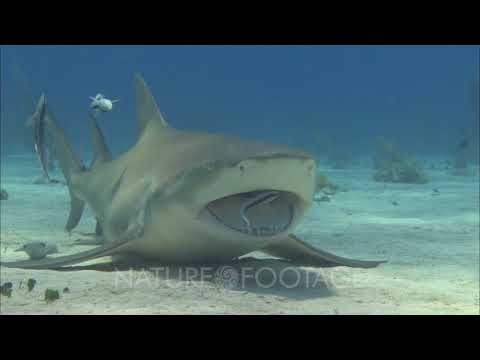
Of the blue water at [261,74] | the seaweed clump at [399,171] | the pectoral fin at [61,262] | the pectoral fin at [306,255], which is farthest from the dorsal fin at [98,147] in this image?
the blue water at [261,74]

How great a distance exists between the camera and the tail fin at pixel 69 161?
6.87 m

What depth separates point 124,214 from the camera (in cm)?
519

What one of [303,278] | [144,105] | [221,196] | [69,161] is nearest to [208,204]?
[221,196]

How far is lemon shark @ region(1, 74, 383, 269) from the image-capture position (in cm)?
371

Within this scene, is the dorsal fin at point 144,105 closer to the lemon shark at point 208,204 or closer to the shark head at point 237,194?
the lemon shark at point 208,204

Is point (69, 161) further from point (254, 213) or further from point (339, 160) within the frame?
point (339, 160)

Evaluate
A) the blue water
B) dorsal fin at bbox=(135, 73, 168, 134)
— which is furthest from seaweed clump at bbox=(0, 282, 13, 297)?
the blue water

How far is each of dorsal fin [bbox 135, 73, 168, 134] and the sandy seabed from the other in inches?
68.5

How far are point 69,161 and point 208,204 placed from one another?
384 cm

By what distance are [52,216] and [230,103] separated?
447ft

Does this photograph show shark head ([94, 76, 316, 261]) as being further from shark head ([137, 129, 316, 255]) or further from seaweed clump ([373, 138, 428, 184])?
seaweed clump ([373, 138, 428, 184])
